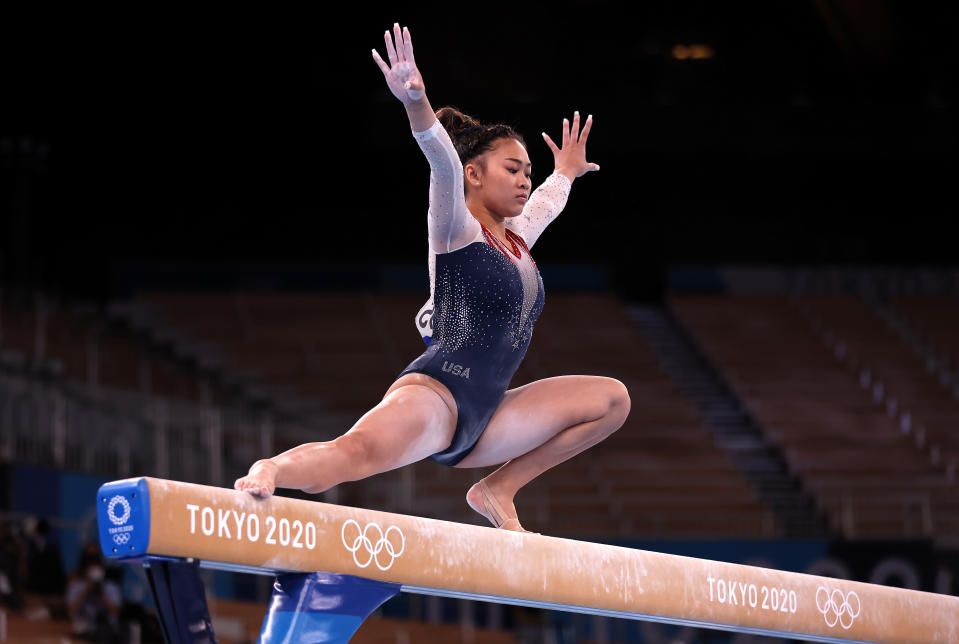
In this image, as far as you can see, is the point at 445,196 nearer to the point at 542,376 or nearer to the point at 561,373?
the point at 542,376

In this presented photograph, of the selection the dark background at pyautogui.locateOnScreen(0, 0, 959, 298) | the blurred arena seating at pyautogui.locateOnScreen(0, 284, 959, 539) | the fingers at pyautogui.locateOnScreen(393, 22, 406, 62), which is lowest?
the fingers at pyautogui.locateOnScreen(393, 22, 406, 62)

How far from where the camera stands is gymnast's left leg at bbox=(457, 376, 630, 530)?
3.91 metres

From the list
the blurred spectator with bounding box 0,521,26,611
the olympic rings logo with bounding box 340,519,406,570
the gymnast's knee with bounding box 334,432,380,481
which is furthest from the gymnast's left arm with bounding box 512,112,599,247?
the blurred spectator with bounding box 0,521,26,611

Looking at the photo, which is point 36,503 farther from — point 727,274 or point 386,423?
point 727,274

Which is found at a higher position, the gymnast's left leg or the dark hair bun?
the dark hair bun

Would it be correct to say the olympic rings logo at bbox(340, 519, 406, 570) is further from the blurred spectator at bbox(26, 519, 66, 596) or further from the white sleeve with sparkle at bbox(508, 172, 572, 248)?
the blurred spectator at bbox(26, 519, 66, 596)

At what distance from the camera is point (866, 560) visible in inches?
478

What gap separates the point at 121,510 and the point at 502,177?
5.30 ft

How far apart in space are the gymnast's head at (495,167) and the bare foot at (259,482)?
1239 millimetres

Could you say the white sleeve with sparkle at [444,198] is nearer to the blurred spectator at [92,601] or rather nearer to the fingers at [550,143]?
the fingers at [550,143]

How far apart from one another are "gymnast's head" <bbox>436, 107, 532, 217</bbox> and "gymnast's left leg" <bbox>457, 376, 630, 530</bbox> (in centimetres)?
57

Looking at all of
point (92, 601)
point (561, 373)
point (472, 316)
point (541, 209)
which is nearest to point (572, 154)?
point (541, 209)

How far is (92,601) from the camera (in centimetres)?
877

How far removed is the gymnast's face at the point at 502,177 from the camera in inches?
153
